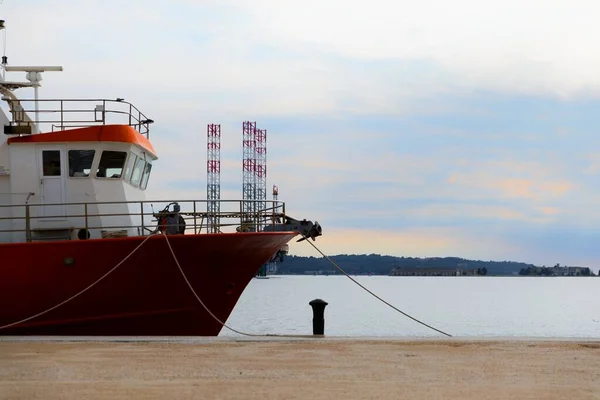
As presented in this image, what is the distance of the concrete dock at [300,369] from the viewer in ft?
29.2

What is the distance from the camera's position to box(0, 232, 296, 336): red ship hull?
16.3m

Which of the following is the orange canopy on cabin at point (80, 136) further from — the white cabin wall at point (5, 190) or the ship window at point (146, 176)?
the ship window at point (146, 176)

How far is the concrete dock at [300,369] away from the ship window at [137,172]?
5.57 metres

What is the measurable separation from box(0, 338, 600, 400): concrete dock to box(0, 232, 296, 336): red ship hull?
2978 mm

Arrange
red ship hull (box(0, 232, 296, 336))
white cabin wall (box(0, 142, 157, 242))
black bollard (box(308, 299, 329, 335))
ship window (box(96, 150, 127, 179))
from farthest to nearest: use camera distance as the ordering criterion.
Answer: ship window (box(96, 150, 127, 179)) < white cabin wall (box(0, 142, 157, 242)) < red ship hull (box(0, 232, 296, 336)) < black bollard (box(308, 299, 329, 335))

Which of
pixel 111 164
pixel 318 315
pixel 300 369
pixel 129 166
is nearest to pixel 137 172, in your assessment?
pixel 129 166

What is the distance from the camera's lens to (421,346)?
40.8ft

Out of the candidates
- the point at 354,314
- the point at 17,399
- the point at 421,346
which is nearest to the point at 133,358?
the point at 17,399

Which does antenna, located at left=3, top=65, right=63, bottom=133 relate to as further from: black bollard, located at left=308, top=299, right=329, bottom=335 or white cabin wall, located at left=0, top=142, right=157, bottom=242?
black bollard, located at left=308, top=299, right=329, bottom=335

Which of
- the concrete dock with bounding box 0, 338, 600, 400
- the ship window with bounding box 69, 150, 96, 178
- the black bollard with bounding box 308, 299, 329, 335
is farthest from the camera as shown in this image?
the ship window with bounding box 69, 150, 96, 178

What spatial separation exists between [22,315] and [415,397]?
9879 mm

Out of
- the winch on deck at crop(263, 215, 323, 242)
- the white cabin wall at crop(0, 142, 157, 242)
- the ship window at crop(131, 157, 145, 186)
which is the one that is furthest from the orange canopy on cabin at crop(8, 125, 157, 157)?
the winch on deck at crop(263, 215, 323, 242)

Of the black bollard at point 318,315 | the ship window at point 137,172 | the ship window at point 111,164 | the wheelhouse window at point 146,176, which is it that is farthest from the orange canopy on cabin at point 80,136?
the black bollard at point 318,315

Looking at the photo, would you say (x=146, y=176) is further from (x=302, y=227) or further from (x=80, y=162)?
(x=302, y=227)
